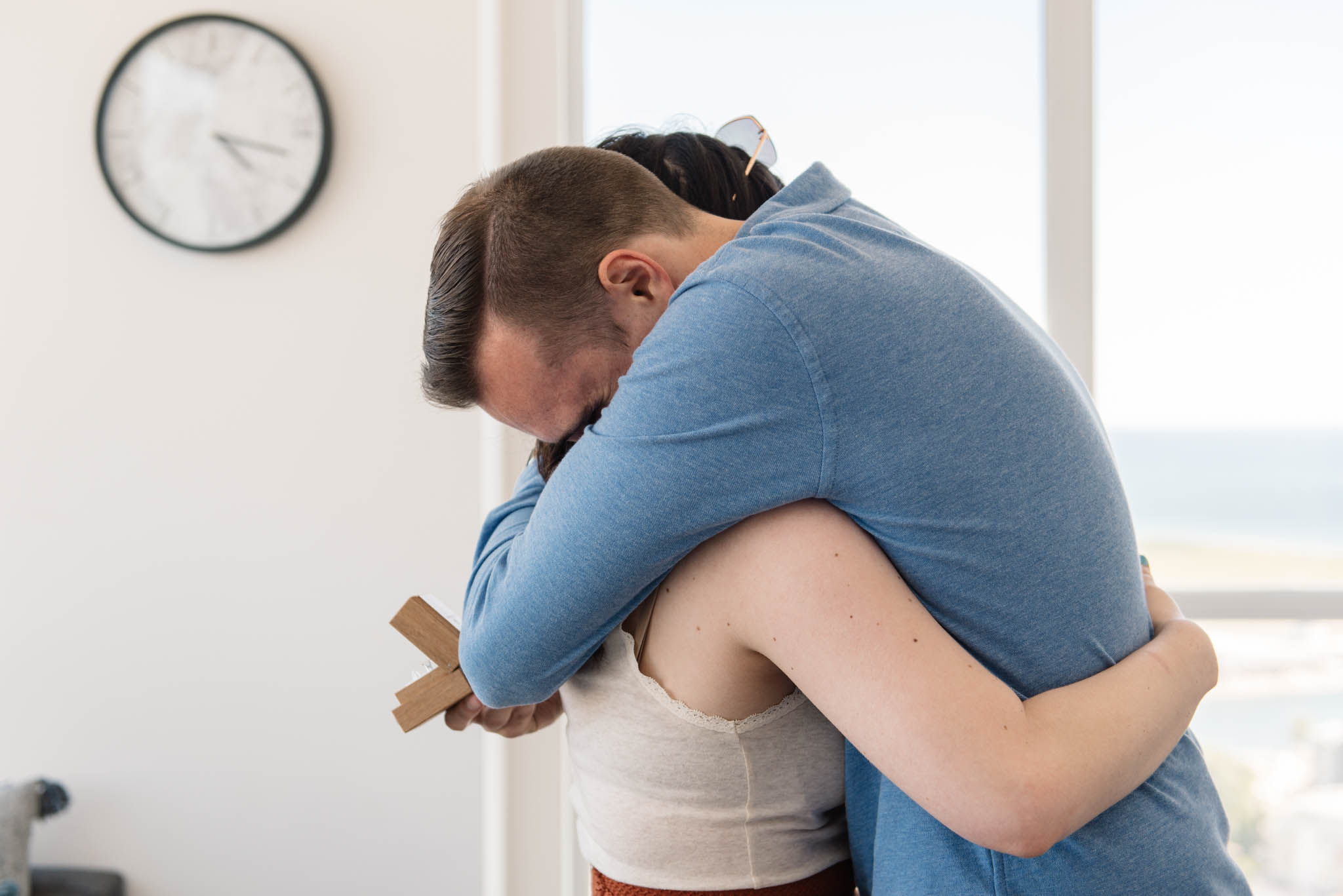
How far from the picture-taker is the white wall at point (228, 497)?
1628 mm

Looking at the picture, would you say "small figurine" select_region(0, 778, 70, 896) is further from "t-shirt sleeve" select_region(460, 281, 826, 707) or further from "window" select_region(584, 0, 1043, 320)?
"window" select_region(584, 0, 1043, 320)

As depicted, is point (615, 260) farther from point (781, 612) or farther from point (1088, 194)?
point (1088, 194)

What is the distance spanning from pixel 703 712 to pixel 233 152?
4.71ft

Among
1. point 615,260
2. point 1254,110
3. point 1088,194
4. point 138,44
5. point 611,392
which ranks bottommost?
point 611,392

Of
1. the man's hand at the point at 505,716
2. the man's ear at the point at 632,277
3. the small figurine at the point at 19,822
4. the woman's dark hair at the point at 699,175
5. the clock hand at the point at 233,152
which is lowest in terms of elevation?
the small figurine at the point at 19,822

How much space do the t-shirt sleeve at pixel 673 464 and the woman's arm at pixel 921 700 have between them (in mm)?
40

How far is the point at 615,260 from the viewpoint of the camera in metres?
0.69

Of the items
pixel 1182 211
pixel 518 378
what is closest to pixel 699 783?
pixel 518 378

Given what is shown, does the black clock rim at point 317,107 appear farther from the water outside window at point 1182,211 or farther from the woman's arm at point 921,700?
the woman's arm at point 921,700

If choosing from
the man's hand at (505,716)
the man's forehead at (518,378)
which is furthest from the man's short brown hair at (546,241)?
the man's hand at (505,716)

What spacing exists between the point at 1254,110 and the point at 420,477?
1728 millimetres

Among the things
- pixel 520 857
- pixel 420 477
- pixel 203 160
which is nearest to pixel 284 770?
pixel 520 857

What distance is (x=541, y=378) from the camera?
752mm

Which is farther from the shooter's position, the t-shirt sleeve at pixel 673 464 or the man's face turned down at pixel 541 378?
the man's face turned down at pixel 541 378
